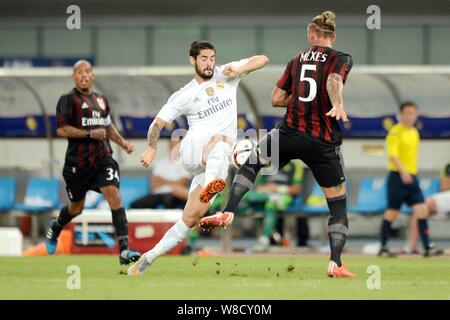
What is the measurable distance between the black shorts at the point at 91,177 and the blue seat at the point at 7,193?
6514 mm

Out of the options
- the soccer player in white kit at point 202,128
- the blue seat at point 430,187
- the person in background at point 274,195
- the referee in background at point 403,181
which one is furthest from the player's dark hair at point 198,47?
the blue seat at point 430,187

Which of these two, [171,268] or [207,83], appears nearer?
[207,83]

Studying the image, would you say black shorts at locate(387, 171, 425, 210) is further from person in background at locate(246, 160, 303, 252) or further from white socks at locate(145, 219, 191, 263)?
white socks at locate(145, 219, 191, 263)

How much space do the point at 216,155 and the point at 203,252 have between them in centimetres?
693

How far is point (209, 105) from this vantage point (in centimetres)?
1166

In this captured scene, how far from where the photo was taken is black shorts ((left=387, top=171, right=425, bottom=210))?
17422 mm

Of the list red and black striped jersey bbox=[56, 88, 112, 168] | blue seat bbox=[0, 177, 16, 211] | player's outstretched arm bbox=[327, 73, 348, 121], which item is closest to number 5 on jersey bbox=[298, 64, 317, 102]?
player's outstretched arm bbox=[327, 73, 348, 121]

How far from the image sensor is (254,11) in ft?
108

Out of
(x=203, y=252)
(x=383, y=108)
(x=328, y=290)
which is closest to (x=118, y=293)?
(x=328, y=290)

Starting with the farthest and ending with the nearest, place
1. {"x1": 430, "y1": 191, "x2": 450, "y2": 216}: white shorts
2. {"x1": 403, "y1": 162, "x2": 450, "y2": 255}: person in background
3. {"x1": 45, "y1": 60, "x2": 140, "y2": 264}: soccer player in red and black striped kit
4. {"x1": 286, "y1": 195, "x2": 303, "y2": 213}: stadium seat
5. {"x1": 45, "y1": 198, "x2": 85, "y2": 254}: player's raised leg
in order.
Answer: {"x1": 286, "y1": 195, "x2": 303, "y2": 213}: stadium seat, {"x1": 430, "y1": 191, "x2": 450, "y2": 216}: white shorts, {"x1": 403, "y1": 162, "x2": 450, "y2": 255}: person in background, {"x1": 45, "y1": 198, "x2": 85, "y2": 254}: player's raised leg, {"x1": 45, "y1": 60, "x2": 140, "y2": 264}: soccer player in red and black striped kit

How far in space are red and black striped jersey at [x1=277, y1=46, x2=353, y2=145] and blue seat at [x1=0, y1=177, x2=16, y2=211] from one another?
10483mm

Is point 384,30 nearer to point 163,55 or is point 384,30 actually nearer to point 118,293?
point 163,55

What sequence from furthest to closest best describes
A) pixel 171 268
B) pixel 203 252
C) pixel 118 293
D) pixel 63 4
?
pixel 63 4 → pixel 203 252 → pixel 171 268 → pixel 118 293

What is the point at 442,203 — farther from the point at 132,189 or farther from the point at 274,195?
the point at 132,189
